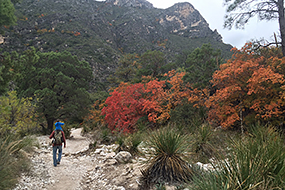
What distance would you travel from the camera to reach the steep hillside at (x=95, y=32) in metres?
43.0

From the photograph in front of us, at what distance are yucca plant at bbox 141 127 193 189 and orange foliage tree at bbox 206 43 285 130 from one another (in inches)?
167

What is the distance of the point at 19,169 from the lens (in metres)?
5.04

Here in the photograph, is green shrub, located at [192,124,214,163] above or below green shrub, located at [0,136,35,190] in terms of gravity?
below

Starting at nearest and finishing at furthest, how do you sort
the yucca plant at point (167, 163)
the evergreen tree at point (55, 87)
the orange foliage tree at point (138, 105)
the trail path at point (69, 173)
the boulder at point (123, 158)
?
the yucca plant at point (167, 163)
the trail path at point (69, 173)
the boulder at point (123, 158)
the orange foliage tree at point (138, 105)
the evergreen tree at point (55, 87)

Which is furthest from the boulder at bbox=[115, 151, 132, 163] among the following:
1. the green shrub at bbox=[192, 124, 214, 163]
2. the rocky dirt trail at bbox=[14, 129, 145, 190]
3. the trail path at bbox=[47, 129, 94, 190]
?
the green shrub at bbox=[192, 124, 214, 163]

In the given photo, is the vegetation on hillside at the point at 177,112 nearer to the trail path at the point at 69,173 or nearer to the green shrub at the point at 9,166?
the green shrub at the point at 9,166

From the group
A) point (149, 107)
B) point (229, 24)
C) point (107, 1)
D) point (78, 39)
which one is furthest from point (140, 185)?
point (107, 1)

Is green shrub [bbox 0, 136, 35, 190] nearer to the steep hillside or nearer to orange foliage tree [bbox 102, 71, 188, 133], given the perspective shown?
orange foliage tree [bbox 102, 71, 188, 133]

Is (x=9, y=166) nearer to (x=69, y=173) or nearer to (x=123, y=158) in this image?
(x=69, y=173)

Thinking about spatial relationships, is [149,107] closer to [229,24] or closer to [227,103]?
[227,103]

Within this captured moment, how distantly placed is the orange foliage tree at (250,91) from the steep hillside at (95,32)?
34836mm

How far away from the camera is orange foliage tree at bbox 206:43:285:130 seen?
22.6ft

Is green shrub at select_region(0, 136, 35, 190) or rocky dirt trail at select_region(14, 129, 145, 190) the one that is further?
rocky dirt trail at select_region(14, 129, 145, 190)

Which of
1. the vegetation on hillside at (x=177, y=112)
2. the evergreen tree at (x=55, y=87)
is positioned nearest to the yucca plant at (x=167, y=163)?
the vegetation on hillside at (x=177, y=112)
